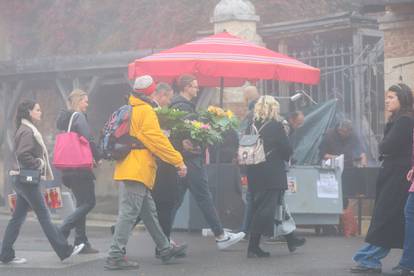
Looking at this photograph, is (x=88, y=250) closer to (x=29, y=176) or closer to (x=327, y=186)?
(x=29, y=176)

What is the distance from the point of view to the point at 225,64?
547 inches

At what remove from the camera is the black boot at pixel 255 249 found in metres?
11.4

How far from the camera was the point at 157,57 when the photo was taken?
1435 centimetres

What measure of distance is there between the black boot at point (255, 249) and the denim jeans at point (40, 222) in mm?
1853

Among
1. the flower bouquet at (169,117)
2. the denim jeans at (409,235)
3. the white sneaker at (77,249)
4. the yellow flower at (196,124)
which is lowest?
the white sneaker at (77,249)

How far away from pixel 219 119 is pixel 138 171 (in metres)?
2.12

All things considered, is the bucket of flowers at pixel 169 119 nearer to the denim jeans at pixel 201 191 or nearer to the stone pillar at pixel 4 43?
the denim jeans at pixel 201 191

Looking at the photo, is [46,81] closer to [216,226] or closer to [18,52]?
[18,52]

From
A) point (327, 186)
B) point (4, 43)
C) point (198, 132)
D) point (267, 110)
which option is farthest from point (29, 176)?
point (4, 43)

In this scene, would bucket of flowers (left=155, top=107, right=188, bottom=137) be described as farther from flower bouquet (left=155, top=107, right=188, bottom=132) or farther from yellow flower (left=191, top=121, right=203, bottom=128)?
yellow flower (left=191, top=121, right=203, bottom=128)

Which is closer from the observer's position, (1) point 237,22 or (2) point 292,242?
(2) point 292,242

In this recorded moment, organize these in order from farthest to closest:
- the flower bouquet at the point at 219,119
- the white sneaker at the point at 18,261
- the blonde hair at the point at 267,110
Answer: the flower bouquet at the point at 219,119, the blonde hair at the point at 267,110, the white sneaker at the point at 18,261

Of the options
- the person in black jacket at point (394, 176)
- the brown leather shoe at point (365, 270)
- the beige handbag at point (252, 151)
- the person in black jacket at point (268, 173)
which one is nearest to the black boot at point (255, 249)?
the person in black jacket at point (268, 173)

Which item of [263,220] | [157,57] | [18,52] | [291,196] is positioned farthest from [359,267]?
[18,52]
